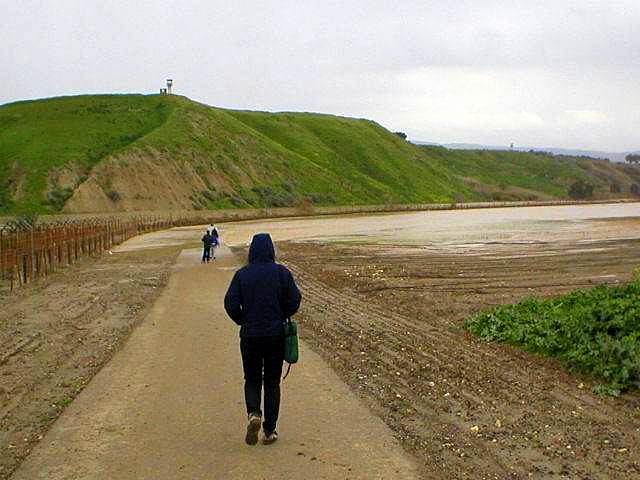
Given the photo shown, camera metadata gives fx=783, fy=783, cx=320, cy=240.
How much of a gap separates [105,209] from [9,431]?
8283 centimetres

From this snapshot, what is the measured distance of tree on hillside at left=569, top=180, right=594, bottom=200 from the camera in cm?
16510

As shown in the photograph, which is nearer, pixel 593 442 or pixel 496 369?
pixel 593 442

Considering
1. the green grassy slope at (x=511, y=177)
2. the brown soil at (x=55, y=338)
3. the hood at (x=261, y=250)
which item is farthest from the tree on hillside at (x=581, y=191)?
the hood at (x=261, y=250)

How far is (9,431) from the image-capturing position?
7543 mm

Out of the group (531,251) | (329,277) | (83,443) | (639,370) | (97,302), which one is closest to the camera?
(83,443)

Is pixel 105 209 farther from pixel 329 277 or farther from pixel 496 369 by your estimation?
pixel 496 369

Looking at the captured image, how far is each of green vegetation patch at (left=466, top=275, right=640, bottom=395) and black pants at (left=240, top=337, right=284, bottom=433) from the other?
4.15 metres

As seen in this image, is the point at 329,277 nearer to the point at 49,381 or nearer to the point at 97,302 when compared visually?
the point at 97,302

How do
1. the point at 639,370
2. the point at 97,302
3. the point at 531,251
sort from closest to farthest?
the point at 639,370
the point at 97,302
the point at 531,251

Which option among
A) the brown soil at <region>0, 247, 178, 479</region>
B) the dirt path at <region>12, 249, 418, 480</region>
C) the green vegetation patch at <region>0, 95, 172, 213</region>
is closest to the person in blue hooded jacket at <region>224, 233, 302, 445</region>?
the dirt path at <region>12, 249, 418, 480</region>

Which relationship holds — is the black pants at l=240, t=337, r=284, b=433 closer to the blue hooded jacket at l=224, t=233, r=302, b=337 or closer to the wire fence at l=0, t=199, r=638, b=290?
the blue hooded jacket at l=224, t=233, r=302, b=337

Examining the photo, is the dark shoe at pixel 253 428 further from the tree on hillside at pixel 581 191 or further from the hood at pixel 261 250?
the tree on hillside at pixel 581 191

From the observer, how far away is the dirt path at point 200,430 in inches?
246

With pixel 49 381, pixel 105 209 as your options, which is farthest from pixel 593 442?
pixel 105 209
